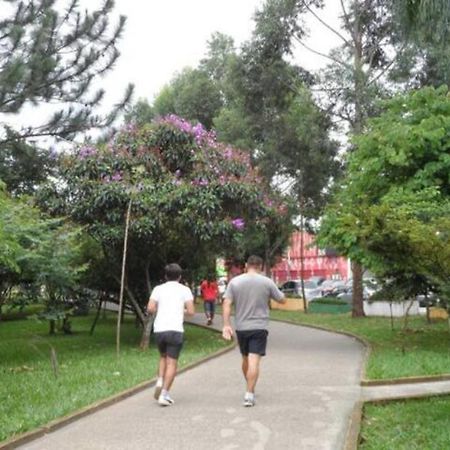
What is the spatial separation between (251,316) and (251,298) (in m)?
0.21

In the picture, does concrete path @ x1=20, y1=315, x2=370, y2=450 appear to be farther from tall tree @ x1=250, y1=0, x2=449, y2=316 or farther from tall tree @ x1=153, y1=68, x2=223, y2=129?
tall tree @ x1=153, y1=68, x2=223, y2=129

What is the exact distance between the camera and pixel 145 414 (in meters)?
7.96

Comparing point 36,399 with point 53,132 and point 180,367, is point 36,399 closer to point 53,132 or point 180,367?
point 180,367

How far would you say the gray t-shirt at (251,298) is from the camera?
836 cm

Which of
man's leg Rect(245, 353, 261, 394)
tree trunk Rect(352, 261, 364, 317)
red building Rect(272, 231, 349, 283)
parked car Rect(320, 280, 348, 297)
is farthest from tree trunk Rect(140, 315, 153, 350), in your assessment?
red building Rect(272, 231, 349, 283)

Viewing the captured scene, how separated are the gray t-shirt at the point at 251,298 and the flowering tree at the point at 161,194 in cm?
659

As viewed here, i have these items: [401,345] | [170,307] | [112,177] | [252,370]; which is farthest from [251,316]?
[401,345]

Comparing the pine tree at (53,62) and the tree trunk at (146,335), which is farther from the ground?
the pine tree at (53,62)

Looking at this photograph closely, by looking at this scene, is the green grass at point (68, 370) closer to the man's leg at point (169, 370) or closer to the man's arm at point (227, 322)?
the man's leg at point (169, 370)

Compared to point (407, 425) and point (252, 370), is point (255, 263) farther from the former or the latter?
point (407, 425)

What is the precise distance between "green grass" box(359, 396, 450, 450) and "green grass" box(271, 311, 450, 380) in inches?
76.3

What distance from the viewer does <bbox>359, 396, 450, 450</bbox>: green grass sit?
6.48 meters

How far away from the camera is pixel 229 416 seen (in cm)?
773

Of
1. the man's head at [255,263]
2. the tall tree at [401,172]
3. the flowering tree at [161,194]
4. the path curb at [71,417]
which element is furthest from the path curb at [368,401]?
the flowering tree at [161,194]
